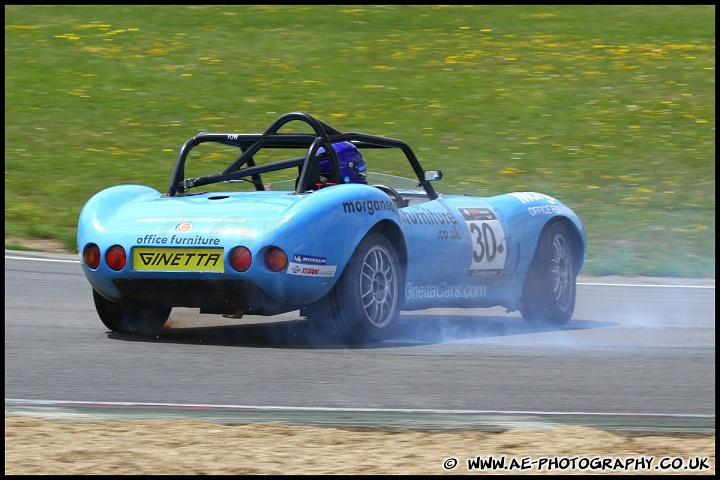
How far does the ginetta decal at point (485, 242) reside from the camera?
28.9ft

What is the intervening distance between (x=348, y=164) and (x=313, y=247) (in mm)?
1330

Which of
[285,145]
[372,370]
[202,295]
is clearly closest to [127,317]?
[202,295]

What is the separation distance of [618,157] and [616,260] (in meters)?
5.49

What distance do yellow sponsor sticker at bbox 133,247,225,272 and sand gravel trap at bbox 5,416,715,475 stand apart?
218cm

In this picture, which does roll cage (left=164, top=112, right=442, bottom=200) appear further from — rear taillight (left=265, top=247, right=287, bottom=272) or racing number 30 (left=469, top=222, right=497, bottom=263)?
rear taillight (left=265, top=247, right=287, bottom=272)

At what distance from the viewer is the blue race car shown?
7.31 m

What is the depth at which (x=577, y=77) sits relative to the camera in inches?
888

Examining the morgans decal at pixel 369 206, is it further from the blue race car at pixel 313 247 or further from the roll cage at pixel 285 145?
the roll cage at pixel 285 145

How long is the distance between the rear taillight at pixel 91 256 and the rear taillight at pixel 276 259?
3.54 ft

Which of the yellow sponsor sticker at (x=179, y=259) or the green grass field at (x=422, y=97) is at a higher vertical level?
the yellow sponsor sticker at (x=179, y=259)

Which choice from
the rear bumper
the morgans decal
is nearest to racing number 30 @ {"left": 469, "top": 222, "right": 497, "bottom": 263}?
the morgans decal

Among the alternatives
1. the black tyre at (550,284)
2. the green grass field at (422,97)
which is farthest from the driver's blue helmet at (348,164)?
the green grass field at (422,97)

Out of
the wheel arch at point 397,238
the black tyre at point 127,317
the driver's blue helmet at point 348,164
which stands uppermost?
the driver's blue helmet at point 348,164

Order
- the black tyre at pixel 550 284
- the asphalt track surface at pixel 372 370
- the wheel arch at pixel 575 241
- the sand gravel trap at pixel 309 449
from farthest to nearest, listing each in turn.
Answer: the wheel arch at pixel 575 241, the black tyre at pixel 550 284, the asphalt track surface at pixel 372 370, the sand gravel trap at pixel 309 449
